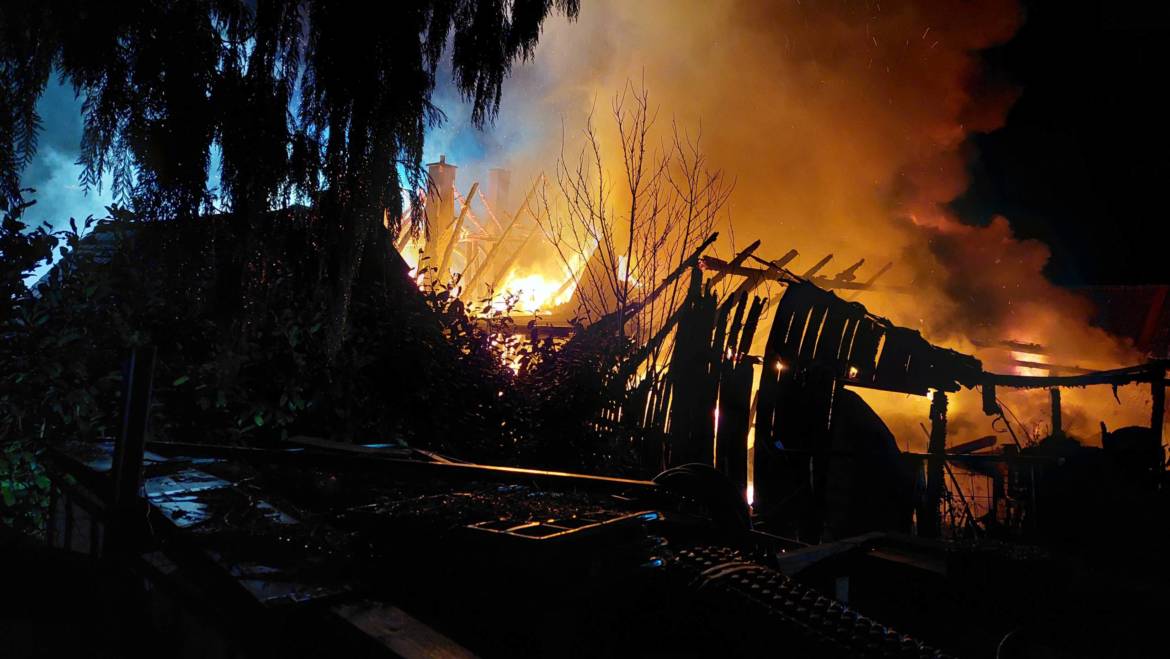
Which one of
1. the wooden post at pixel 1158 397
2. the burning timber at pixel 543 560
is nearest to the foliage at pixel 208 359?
the burning timber at pixel 543 560

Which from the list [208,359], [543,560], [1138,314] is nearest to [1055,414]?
[1138,314]

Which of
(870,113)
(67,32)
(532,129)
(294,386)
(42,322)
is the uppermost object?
(532,129)

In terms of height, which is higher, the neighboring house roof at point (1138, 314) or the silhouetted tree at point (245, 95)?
the neighboring house roof at point (1138, 314)

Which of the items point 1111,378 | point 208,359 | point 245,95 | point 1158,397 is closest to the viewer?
point 245,95

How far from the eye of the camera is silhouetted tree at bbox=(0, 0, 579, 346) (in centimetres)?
364

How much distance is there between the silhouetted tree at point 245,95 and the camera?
11.9 ft

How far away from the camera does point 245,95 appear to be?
3828 millimetres

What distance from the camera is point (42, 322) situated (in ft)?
17.5

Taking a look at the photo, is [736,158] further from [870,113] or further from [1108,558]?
[1108,558]

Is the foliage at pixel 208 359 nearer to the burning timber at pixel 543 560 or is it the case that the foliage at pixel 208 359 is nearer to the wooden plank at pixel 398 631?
the burning timber at pixel 543 560

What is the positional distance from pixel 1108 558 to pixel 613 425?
26.8 ft

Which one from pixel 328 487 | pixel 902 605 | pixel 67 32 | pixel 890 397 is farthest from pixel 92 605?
pixel 890 397

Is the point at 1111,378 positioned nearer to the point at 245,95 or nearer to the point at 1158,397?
the point at 1158,397

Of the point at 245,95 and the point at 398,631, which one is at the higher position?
the point at 245,95
